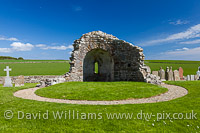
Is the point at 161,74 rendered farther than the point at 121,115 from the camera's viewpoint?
Yes

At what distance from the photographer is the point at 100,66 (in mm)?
18484

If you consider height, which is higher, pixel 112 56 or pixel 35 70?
pixel 112 56

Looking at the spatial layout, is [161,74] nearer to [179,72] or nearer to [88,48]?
[179,72]

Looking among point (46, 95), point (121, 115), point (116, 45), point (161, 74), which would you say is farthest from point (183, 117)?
point (161, 74)

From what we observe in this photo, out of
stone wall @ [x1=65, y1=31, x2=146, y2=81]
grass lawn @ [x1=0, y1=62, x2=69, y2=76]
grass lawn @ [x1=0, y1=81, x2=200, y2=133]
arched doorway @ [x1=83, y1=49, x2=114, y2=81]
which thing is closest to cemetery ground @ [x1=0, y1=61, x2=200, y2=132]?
grass lawn @ [x1=0, y1=81, x2=200, y2=133]

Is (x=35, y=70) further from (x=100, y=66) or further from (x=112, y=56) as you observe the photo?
(x=112, y=56)

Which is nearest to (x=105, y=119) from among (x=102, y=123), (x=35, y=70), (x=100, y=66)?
(x=102, y=123)

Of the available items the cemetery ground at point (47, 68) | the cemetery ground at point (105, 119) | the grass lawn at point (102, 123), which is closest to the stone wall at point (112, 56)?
the cemetery ground at point (105, 119)

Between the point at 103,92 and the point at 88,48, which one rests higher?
the point at 88,48

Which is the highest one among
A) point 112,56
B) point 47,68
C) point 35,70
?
point 112,56

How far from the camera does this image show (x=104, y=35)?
15.9 m

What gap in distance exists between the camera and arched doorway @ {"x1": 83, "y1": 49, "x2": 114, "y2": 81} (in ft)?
54.3

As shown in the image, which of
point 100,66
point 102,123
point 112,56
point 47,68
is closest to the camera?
point 102,123

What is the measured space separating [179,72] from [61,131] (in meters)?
→ 19.6
